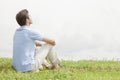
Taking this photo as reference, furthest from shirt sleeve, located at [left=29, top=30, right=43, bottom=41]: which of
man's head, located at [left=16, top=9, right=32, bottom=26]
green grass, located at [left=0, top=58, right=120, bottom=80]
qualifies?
green grass, located at [left=0, top=58, right=120, bottom=80]

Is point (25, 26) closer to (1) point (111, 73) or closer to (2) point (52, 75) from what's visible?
(2) point (52, 75)

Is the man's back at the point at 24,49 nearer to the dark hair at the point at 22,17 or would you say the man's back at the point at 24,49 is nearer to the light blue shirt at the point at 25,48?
the light blue shirt at the point at 25,48

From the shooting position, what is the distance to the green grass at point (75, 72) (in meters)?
15.4

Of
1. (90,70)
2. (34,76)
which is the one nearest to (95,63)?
(90,70)

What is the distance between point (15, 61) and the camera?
55.6 ft

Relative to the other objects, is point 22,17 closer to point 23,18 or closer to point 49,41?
point 23,18

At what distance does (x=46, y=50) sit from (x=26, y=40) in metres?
0.77

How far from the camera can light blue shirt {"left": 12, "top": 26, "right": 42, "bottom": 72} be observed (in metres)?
16.6

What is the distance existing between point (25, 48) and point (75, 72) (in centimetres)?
223

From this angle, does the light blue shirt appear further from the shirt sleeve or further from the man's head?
the man's head

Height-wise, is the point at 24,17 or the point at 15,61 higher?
the point at 24,17

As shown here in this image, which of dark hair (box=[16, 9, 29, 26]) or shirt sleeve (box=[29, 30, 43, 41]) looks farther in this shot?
dark hair (box=[16, 9, 29, 26])

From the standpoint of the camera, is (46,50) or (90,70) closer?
(46,50)

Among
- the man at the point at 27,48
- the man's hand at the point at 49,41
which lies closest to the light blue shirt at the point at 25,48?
the man at the point at 27,48
